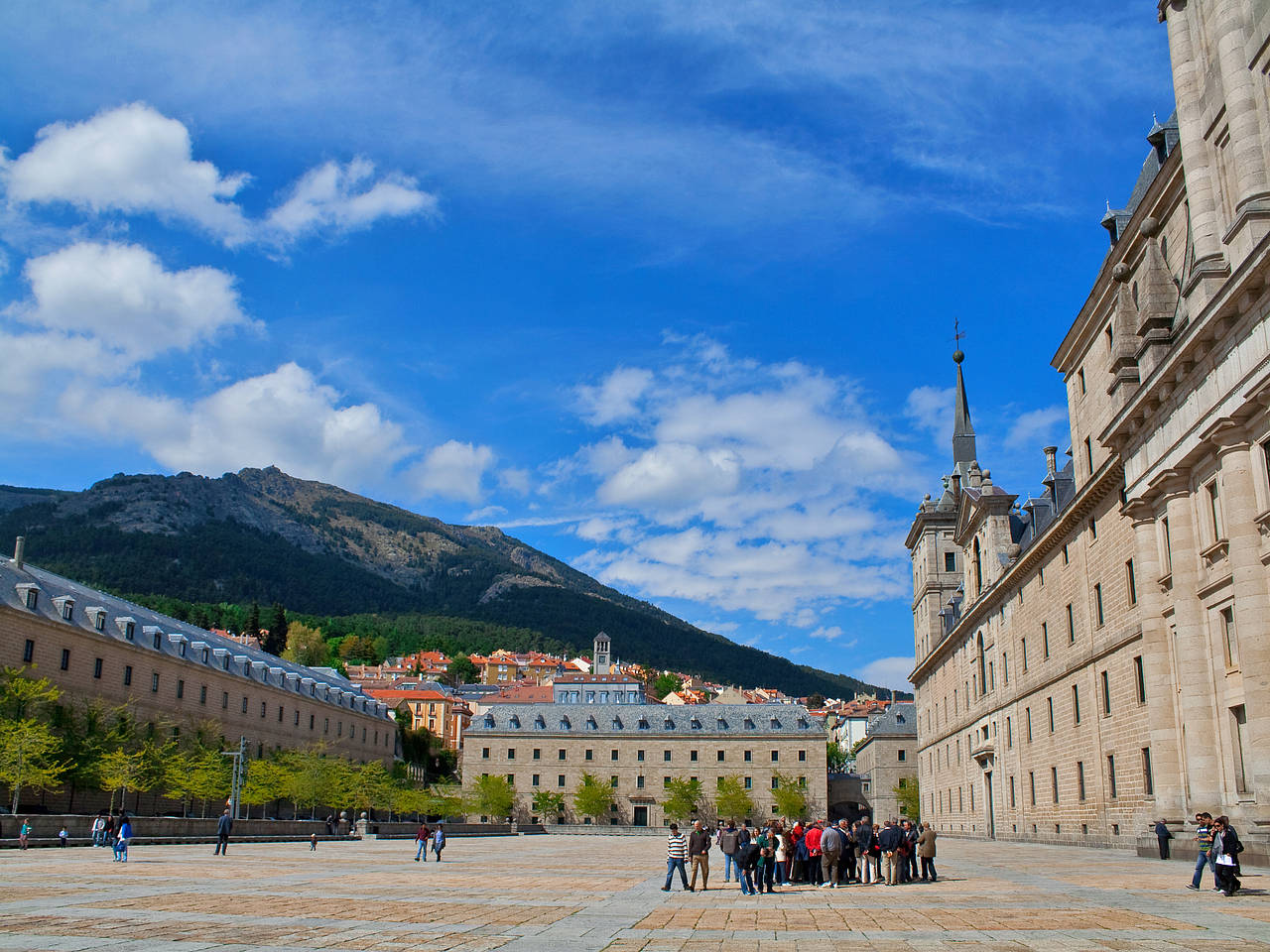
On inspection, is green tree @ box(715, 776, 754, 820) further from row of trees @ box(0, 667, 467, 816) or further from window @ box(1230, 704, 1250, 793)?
window @ box(1230, 704, 1250, 793)

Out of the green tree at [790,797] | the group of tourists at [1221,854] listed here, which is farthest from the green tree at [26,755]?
the green tree at [790,797]

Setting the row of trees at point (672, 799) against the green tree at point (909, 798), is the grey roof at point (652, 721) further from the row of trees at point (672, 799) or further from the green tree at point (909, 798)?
the green tree at point (909, 798)

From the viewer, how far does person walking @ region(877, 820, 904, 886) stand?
24.2 m

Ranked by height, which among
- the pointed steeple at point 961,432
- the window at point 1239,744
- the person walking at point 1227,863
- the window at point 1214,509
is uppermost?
the pointed steeple at point 961,432

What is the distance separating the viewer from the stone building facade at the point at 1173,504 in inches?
935

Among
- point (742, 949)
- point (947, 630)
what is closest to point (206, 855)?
point (742, 949)

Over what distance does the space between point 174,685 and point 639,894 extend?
5803 cm

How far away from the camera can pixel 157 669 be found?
2675 inches

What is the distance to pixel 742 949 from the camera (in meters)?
12.0

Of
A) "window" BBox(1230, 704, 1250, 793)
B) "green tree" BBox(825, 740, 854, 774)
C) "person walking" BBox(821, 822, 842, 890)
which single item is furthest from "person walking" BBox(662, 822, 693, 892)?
"green tree" BBox(825, 740, 854, 774)

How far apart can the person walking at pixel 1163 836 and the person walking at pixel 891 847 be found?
29.4 ft

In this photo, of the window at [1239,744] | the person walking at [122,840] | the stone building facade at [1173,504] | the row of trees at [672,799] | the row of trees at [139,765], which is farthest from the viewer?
the row of trees at [672,799]

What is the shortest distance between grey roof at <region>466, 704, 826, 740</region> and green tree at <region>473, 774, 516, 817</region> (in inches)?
241

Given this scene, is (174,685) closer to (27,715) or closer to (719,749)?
(27,715)
